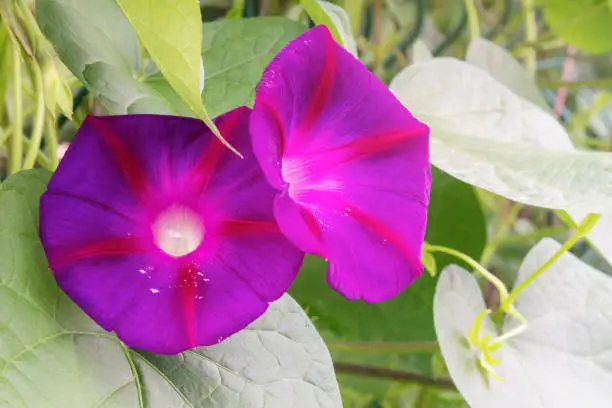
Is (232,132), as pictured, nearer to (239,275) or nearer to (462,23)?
(239,275)

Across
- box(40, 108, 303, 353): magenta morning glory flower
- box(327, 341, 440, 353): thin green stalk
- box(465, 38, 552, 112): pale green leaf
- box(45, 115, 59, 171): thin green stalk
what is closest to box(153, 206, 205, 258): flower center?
box(40, 108, 303, 353): magenta morning glory flower

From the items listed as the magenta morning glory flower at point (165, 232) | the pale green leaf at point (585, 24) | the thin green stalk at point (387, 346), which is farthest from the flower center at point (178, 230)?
the pale green leaf at point (585, 24)

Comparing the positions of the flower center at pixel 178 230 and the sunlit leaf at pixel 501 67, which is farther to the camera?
the sunlit leaf at pixel 501 67

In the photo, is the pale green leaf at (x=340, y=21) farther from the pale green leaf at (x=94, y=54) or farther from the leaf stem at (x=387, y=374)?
the leaf stem at (x=387, y=374)

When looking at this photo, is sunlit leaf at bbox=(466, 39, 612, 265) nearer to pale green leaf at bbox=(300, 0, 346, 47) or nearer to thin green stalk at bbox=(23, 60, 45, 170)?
pale green leaf at bbox=(300, 0, 346, 47)

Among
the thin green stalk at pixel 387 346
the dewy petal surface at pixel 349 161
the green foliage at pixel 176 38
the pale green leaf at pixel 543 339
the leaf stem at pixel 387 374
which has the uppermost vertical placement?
the green foliage at pixel 176 38

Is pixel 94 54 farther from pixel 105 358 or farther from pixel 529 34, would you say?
pixel 529 34
